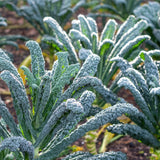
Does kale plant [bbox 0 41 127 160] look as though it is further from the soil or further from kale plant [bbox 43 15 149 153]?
the soil

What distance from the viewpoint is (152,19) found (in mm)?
2768

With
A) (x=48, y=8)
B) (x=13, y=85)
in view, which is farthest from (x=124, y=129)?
(x=48, y=8)

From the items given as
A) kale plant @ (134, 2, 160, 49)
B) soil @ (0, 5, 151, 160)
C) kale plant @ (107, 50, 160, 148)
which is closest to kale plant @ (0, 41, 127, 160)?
kale plant @ (107, 50, 160, 148)

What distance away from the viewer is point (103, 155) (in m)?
1.44

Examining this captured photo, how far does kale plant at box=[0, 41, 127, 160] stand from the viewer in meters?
1.37

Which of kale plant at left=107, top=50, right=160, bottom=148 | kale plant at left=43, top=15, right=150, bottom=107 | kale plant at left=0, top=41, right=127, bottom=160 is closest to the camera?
kale plant at left=0, top=41, right=127, bottom=160

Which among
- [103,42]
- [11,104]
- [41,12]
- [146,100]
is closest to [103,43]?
[103,42]

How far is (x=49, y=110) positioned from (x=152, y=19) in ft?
5.46

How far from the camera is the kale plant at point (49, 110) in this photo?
53.8 inches

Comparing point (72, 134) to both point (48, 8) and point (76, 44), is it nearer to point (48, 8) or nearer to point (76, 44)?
point (76, 44)

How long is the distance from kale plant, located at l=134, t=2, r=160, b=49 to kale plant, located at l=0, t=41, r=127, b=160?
1.17 meters

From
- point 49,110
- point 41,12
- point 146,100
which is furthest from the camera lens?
point 41,12

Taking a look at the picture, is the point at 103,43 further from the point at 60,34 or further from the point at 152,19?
the point at 152,19

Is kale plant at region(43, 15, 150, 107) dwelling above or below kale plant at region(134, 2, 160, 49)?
above
